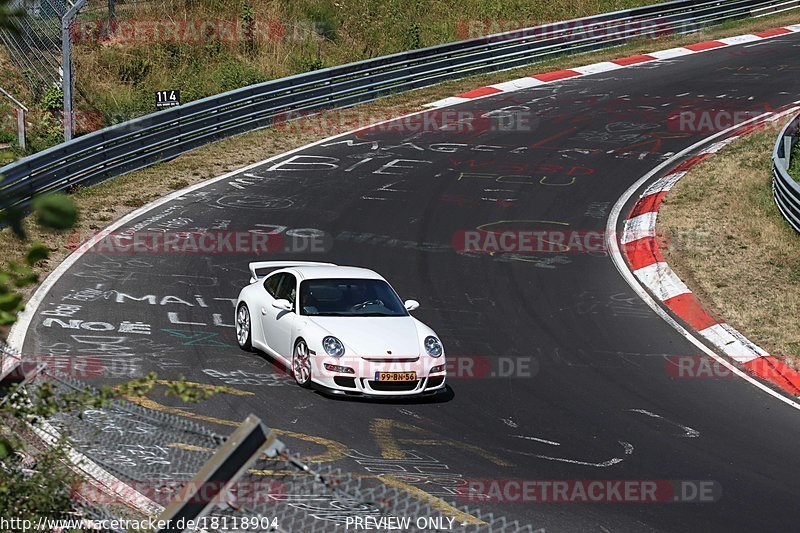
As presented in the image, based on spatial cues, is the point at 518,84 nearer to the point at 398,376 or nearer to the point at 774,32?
the point at 774,32

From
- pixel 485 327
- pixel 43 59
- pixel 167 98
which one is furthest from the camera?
pixel 43 59

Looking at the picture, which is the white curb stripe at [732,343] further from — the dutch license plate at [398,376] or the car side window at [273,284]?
the car side window at [273,284]

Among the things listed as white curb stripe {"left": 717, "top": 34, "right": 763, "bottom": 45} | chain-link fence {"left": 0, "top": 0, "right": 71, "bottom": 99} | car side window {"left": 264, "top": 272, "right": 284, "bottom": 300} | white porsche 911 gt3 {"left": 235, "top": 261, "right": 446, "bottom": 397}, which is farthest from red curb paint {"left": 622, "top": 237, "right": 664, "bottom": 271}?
white curb stripe {"left": 717, "top": 34, "right": 763, "bottom": 45}

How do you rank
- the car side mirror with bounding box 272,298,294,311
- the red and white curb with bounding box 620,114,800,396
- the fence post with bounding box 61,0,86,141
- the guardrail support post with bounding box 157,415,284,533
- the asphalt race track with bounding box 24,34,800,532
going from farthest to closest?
the fence post with bounding box 61,0,86,141 → the red and white curb with bounding box 620,114,800,396 → the car side mirror with bounding box 272,298,294,311 → the asphalt race track with bounding box 24,34,800,532 → the guardrail support post with bounding box 157,415,284,533

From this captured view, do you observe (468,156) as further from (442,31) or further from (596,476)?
(596,476)

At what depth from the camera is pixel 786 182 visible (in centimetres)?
1797

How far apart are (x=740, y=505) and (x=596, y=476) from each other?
1.25 meters

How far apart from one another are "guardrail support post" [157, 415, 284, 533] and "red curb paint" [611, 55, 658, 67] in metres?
28.6

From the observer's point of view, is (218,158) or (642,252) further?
(218,158)

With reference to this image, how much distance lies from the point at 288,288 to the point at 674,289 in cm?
647

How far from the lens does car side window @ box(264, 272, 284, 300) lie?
41.5 feet

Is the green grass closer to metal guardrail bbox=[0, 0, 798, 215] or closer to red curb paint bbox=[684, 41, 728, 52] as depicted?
metal guardrail bbox=[0, 0, 798, 215]

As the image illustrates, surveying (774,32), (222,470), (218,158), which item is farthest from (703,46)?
(222,470)

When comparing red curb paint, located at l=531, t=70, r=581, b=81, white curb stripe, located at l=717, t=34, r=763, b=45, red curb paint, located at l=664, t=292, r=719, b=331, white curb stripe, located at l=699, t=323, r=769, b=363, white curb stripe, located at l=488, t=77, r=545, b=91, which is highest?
white curb stripe, located at l=717, t=34, r=763, b=45
